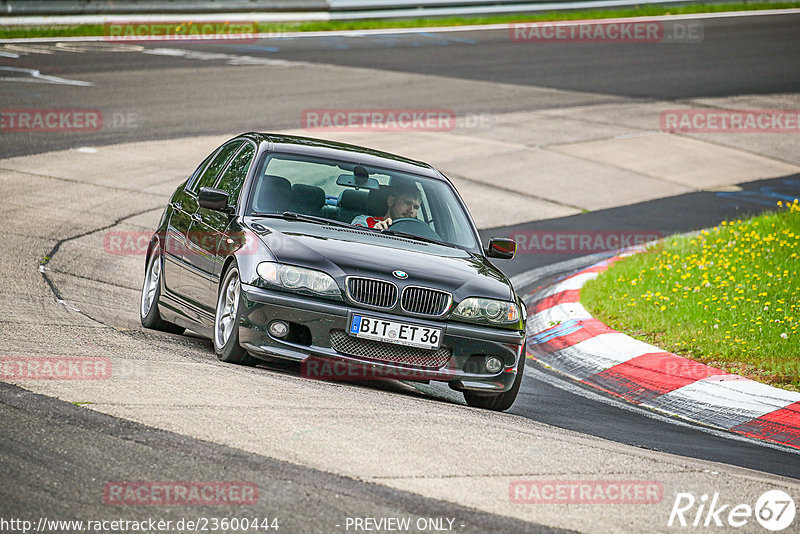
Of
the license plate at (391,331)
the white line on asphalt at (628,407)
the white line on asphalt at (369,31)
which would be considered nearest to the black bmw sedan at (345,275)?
the license plate at (391,331)

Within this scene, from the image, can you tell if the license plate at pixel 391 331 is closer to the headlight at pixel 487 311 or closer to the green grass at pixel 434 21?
the headlight at pixel 487 311

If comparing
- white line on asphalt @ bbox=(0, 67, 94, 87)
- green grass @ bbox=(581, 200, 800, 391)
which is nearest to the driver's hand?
green grass @ bbox=(581, 200, 800, 391)

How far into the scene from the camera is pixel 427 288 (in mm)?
7066

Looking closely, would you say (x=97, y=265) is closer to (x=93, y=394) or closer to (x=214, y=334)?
(x=214, y=334)

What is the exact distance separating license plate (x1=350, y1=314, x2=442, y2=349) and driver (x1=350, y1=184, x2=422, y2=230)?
1235 mm

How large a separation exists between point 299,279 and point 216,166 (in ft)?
7.64

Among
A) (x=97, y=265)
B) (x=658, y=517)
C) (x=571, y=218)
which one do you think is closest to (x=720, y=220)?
(x=571, y=218)

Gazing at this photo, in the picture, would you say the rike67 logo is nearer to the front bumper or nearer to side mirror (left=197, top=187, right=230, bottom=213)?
the front bumper

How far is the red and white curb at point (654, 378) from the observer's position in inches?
306

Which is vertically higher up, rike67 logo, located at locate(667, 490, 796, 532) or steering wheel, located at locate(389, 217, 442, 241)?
steering wheel, located at locate(389, 217, 442, 241)

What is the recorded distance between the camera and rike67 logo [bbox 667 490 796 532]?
4.81m

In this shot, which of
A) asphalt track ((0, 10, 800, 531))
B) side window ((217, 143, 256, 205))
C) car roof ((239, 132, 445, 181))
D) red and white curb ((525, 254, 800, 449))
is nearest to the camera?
asphalt track ((0, 10, 800, 531))

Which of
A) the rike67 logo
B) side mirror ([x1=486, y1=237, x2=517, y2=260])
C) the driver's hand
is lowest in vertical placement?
the rike67 logo

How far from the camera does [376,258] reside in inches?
284
